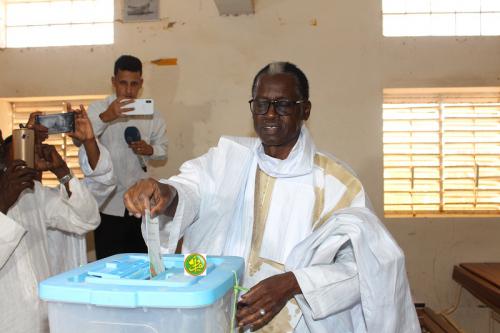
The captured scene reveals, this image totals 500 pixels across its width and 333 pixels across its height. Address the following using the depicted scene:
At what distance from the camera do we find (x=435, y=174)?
3.95 m

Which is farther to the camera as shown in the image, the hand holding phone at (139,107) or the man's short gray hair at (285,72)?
the hand holding phone at (139,107)

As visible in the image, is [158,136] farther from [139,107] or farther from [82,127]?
[82,127]

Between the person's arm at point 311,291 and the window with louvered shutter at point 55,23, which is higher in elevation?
the window with louvered shutter at point 55,23

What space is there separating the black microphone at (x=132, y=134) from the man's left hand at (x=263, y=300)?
2.23m

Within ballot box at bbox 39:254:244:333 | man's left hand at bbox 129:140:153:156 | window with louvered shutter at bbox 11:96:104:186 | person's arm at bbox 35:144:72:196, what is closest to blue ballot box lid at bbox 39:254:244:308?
ballot box at bbox 39:254:244:333

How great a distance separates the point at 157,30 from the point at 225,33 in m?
0.59

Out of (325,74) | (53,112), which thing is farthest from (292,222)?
(53,112)

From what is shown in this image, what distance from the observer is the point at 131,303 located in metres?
0.87

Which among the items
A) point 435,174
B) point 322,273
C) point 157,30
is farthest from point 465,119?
point 322,273

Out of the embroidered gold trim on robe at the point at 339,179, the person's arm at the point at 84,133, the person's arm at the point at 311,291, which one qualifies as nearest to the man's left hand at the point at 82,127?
the person's arm at the point at 84,133

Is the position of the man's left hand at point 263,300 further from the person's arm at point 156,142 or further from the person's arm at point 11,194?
the person's arm at point 156,142

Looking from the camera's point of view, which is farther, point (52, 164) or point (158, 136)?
point (158, 136)

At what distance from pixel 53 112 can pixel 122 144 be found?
1.32m

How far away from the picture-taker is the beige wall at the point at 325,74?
3768mm
